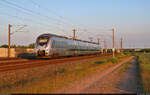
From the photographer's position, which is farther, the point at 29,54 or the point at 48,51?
the point at 29,54

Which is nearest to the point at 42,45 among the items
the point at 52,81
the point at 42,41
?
the point at 42,41

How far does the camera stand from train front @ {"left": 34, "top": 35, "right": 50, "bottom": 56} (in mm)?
22003

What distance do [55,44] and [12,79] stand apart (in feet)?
42.9

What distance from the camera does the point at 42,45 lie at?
2252 cm

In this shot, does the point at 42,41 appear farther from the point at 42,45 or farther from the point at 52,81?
the point at 52,81

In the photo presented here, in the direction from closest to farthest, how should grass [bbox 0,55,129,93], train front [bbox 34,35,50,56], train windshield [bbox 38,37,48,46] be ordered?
grass [bbox 0,55,129,93]
train front [bbox 34,35,50,56]
train windshield [bbox 38,37,48,46]

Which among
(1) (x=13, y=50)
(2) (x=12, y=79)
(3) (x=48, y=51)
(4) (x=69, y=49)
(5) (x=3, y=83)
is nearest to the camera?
(5) (x=3, y=83)

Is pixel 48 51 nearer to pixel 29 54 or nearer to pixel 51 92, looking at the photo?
pixel 51 92

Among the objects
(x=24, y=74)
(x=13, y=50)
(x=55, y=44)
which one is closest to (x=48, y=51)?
(x=55, y=44)

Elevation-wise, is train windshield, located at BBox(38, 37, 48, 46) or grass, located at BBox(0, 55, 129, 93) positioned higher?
train windshield, located at BBox(38, 37, 48, 46)

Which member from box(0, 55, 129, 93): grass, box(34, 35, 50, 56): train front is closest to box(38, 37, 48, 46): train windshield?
box(34, 35, 50, 56): train front

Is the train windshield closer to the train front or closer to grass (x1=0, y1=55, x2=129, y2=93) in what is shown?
the train front

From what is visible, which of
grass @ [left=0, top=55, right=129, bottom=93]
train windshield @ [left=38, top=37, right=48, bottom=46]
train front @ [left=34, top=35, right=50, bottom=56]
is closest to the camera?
grass @ [left=0, top=55, right=129, bottom=93]

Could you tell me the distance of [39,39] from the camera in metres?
23.5
